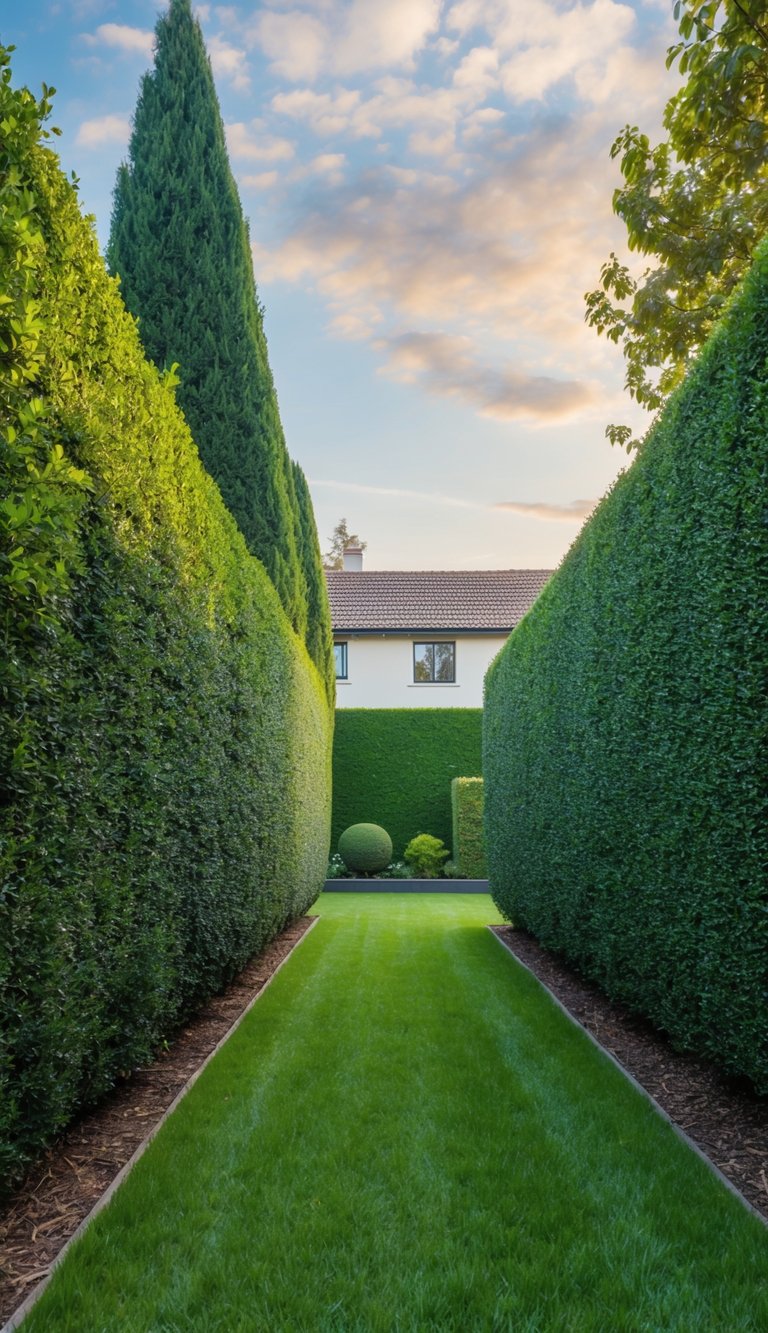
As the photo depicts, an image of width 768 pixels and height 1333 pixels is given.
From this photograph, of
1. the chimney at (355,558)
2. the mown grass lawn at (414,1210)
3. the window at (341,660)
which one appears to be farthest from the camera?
the chimney at (355,558)

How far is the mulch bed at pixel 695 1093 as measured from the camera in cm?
322

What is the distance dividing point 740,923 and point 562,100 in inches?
315

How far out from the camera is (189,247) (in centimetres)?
802

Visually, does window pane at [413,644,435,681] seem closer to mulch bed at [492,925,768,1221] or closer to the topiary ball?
the topiary ball

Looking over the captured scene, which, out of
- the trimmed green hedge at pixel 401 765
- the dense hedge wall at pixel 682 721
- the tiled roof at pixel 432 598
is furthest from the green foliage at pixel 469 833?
the dense hedge wall at pixel 682 721

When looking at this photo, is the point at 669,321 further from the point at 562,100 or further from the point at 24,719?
the point at 24,719

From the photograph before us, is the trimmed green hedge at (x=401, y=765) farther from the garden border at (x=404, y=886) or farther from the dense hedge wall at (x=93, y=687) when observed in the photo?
the dense hedge wall at (x=93, y=687)

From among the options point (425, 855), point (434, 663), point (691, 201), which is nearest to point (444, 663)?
point (434, 663)

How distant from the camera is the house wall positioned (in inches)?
882

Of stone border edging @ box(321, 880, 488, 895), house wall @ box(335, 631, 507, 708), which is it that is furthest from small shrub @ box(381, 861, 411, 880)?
house wall @ box(335, 631, 507, 708)

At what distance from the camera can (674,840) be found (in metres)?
4.08

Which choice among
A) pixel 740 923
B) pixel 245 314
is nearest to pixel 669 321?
pixel 245 314

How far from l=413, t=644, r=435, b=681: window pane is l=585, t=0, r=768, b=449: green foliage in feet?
48.0

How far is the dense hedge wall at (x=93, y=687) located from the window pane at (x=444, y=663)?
1690 cm
